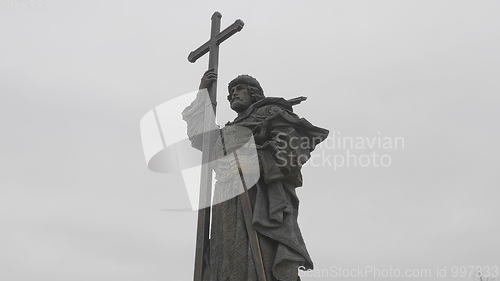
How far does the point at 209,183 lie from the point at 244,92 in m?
1.39

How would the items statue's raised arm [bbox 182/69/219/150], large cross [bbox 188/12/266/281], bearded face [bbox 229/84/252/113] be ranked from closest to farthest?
large cross [bbox 188/12/266/281], statue's raised arm [bbox 182/69/219/150], bearded face [bbox 229/84/252/113]

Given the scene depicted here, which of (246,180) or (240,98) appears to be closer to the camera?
(246,180)

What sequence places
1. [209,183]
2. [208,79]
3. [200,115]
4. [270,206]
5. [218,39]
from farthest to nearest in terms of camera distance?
[218,39]
[200,115]
[208,79]
[209,183]
[270,206]

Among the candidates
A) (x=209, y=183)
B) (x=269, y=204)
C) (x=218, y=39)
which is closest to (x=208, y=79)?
(x=218, y=39)

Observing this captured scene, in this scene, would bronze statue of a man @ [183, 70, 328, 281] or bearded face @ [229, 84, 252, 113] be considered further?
bearded face @ [229, 84, 252, 113]

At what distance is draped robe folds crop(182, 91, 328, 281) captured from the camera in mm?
6602

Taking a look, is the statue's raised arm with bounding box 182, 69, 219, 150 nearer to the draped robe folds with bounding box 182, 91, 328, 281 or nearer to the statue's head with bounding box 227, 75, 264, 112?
the draped robe folds with bounding box 182, 91, 328, 281

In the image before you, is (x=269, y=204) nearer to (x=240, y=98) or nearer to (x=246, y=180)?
(x=246, y=180)

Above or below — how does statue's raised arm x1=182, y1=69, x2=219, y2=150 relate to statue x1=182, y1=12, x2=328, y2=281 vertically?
above

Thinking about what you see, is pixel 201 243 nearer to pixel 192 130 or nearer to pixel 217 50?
pixel 192 130

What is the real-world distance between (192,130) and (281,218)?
1924 millimetres

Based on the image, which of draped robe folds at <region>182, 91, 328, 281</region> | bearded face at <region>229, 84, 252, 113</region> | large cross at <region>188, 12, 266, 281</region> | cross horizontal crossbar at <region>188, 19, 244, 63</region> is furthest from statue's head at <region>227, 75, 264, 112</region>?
cross horizontal crossbar at <region>188, 19, 244, 63</region>

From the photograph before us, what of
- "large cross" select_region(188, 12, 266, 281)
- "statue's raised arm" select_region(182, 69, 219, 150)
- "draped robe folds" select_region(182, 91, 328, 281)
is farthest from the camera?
"statue's raised arm" select_region(182, 69, 219, 150)

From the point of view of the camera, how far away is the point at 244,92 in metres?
7.96
